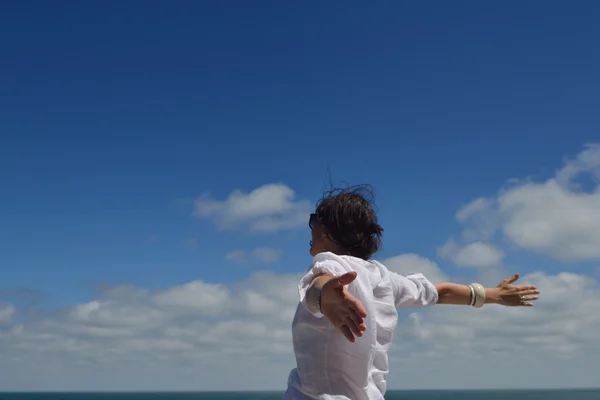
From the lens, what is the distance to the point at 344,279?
2832mm

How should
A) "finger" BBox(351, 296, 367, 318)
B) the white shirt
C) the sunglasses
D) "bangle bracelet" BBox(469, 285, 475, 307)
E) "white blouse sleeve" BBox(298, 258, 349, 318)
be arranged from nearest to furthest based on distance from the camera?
"finger" BBox(351, 296, 367, 318), "white blouse sleeve" BBox(298, 258, 349, 318), the white shirt, the sunglasses, "bangle bracelet" BBox(469, 285, 475, 307)

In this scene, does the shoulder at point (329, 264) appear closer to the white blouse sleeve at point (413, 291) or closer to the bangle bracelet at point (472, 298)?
the white blouse sleeve at point (413, 291)

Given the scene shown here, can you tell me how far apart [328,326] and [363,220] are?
0.76 meters

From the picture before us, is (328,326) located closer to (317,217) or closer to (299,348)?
(299,348)

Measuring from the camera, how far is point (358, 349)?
3275 mm

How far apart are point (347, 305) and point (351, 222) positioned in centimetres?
97

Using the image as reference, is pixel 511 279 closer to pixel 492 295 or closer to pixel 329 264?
pixel 492 295

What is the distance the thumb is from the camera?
9.25ft

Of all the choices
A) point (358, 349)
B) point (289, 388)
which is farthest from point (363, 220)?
point (289, 388)

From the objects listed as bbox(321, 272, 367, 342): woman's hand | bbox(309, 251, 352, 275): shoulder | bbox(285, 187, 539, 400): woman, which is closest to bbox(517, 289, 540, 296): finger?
bbox(285, 187, 539, 400): woman

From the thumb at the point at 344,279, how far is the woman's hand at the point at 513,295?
6.67ft

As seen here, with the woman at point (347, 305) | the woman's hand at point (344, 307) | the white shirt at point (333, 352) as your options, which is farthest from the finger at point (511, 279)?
the woman's hand at point (344, 307)

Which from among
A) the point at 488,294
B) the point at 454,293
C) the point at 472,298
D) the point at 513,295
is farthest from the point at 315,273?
the point at 513,295

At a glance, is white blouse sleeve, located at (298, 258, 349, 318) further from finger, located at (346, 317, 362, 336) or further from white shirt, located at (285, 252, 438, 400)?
finger, located at (346, 317, 362, 336)
